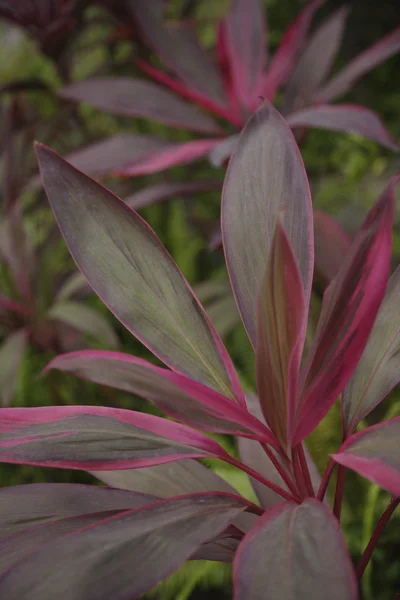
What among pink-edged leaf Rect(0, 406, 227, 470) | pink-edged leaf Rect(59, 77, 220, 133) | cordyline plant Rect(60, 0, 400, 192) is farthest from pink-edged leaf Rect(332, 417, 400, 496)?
pink-edged leaf Rect(59, 77, 220, 133)

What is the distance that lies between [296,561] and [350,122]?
1.96ft

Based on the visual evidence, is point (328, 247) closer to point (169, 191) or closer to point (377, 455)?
point (169, 191)

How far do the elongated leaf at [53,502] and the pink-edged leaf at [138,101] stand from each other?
64cm

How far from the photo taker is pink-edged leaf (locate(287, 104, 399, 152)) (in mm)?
772

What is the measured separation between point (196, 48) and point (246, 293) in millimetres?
715

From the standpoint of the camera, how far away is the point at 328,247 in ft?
2.57

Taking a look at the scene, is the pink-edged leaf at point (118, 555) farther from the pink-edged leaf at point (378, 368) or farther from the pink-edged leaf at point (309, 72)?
the pink-edged leaf at point (309, 72)

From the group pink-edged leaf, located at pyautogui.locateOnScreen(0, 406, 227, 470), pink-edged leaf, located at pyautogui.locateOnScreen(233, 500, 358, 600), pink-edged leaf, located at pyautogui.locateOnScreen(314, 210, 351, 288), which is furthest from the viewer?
pink-edged leaf, located at pyautogui.locateOnScreen(314, 210, 351, 288)

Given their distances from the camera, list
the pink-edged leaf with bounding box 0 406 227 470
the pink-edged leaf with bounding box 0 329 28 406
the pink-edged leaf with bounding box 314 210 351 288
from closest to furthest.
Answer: the pink-edged leaf with bounding box 0 406 227 470
the pink-edged leaf with bounding box 314 210 351 288
the pink-edged leaf with bounding box 0 329 28 406

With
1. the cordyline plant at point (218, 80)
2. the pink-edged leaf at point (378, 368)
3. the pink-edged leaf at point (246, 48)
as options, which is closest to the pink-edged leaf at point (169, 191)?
the cordyline plant at point (218, 80)

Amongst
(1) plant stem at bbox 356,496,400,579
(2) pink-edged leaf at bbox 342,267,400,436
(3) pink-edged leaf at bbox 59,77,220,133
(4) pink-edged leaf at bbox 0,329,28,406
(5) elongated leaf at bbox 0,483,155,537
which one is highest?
(3) pink-edged leaf at bbox 59,77,220,133

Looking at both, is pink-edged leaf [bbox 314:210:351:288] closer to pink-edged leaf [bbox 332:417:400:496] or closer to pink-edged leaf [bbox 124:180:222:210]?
pink-edged leaf [bbox 124:180:222:210]

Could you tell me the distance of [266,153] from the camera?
531 millimetres

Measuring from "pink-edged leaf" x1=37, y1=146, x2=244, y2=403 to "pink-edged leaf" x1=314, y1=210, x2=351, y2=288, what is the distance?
1.01ft
